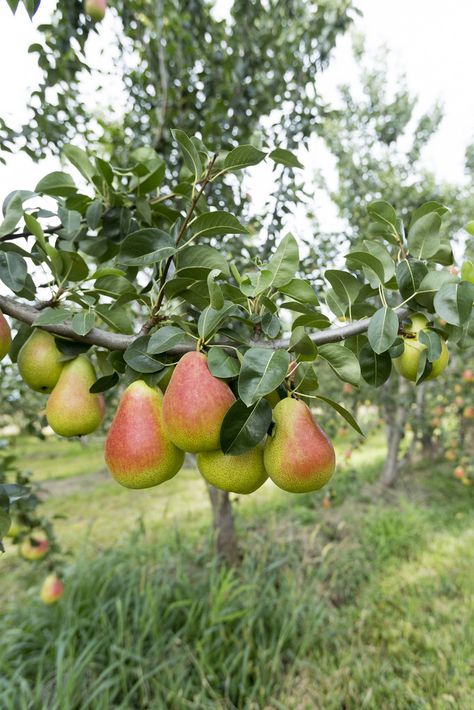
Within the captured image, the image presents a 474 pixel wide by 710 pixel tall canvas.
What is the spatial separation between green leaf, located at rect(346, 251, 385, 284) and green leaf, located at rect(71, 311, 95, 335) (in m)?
0.37

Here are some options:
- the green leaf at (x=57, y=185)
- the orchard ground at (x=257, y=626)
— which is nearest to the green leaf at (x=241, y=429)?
the green leaf at (x=57, y=185)

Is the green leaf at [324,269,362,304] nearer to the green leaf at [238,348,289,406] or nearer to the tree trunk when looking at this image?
the green leaf at [238,348,289,406]

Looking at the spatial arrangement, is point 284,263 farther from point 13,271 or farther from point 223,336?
point 13,271

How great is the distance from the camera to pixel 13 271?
0.64 metres

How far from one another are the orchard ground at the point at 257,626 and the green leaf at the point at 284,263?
6.03ft

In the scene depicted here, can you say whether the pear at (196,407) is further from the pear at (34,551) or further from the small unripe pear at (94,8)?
the pear at (34,551)

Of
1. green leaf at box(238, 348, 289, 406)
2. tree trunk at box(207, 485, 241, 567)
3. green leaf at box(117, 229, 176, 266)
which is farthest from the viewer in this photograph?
tree trunk at box(207, 485, 241, 567)

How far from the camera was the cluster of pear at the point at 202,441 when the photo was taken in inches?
20.3

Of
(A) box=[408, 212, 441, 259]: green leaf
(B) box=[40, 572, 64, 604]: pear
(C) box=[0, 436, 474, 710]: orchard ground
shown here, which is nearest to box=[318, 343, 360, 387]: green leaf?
(A) box=[408, 212, 441, 259]: green leaf

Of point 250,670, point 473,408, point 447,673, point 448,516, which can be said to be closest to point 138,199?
point 250,670

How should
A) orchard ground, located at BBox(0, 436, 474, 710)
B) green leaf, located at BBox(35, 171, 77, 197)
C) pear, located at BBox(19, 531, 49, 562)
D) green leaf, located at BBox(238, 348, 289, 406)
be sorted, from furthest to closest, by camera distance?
pear, located at BBox(19, 531, 49, 562), orchard ground, located at BBox(0, 436, 474, 710), green leaf, located at BBox(35, 171, 77, 197), green leaf, located at BBox(238, 348, 289, 406)

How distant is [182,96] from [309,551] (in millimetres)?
2968

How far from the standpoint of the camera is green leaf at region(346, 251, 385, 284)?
1.94 feet

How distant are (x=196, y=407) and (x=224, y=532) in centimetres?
247
